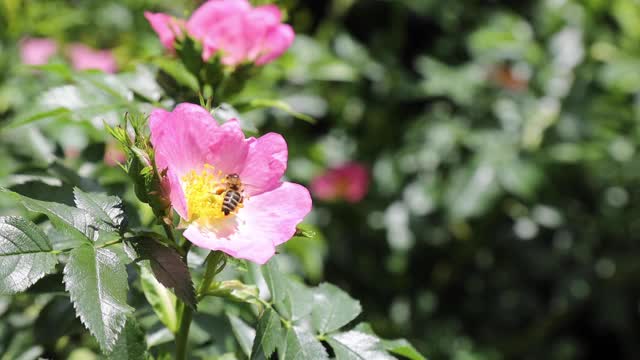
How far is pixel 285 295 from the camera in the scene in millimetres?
1051

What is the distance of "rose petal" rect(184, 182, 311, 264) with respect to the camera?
902 mm

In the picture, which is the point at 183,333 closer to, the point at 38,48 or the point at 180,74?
the point at 180,74

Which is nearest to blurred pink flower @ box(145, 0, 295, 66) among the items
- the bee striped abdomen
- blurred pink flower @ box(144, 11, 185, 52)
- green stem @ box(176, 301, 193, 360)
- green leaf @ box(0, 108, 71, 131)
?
blurred pink flower @ box(144, 11, 185, 52)

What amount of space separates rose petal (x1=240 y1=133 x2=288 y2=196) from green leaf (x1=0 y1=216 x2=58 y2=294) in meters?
0.25

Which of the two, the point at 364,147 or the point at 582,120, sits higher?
the point at 582,120

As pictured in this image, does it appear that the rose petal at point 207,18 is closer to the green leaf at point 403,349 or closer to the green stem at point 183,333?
the green stem at point 183,333

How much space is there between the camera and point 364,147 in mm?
2738

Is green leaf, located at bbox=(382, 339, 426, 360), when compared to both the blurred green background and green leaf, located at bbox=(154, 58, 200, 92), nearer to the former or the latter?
green leaf, located at bbox=(154, 58, 200, 92)

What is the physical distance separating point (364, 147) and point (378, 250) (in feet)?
1.08

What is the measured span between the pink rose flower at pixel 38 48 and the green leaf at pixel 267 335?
1.76m

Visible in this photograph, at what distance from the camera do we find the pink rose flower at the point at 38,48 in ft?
8.21

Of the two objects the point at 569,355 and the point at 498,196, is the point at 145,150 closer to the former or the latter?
the point at 498,196

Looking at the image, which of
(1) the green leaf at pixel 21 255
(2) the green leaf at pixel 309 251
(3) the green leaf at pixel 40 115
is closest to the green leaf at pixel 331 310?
(1) the green leaf at pixel 21 255

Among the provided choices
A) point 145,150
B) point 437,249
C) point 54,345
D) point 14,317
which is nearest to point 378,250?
point 437,249
